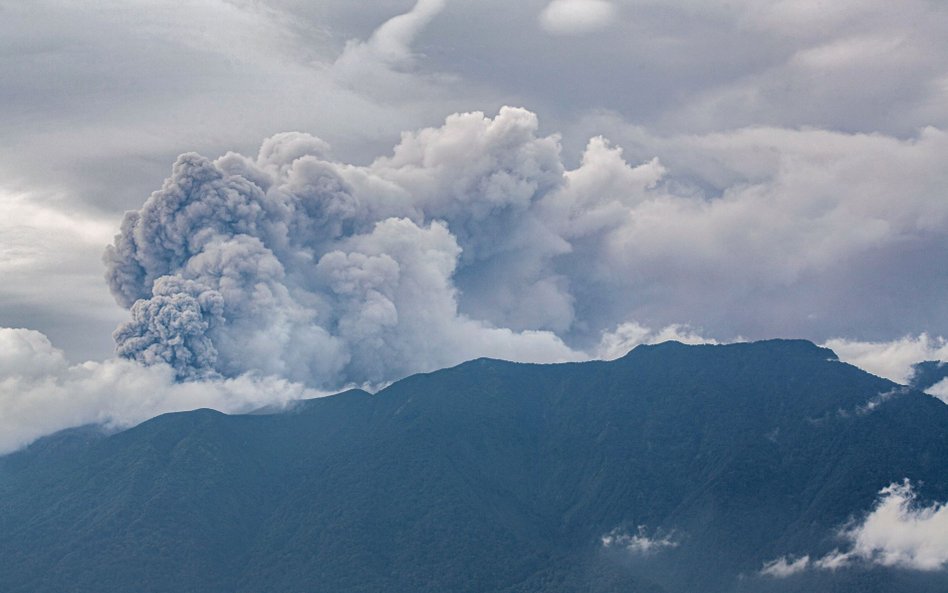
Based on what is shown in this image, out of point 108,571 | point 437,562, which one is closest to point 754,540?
point 437,562

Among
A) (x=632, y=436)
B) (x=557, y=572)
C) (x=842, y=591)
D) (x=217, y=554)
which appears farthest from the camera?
(x=632, y=436)

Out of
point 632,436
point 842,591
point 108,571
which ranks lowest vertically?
point 842,591

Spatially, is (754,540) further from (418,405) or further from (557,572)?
(418,405)

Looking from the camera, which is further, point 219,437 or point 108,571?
point 219,437

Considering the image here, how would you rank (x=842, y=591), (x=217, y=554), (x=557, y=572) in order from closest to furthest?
(x=842, y=591)
(x=557, y=572)
(x=217, y=554)

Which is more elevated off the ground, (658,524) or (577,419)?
(577,419)

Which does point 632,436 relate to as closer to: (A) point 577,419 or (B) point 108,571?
(A) point 577,419
